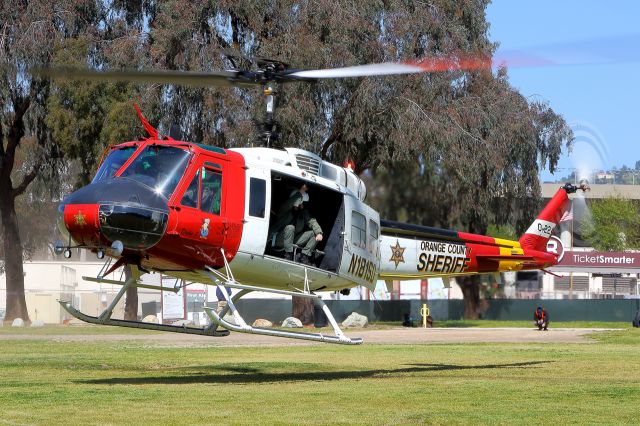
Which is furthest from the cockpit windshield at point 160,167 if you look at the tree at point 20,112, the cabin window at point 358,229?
the tree at point 20,112

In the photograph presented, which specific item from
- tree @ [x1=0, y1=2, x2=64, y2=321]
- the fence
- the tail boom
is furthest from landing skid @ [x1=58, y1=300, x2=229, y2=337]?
the fence

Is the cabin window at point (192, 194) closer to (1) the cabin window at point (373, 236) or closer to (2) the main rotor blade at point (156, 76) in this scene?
(2) the main rotor blade at point (156, 76)

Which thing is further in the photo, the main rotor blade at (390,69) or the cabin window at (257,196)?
the cabin window at (257,196)

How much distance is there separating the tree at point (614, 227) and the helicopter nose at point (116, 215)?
77925 mm

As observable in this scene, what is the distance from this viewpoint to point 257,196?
1703 cm

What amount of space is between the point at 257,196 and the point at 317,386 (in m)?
3.00

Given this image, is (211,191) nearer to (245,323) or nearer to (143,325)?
(245,323)

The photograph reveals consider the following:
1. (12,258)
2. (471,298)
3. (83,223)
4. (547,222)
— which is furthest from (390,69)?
(471,298)

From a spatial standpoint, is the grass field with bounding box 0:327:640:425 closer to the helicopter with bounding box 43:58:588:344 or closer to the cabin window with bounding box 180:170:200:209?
the helicopter with bounding box 43:58:588:344

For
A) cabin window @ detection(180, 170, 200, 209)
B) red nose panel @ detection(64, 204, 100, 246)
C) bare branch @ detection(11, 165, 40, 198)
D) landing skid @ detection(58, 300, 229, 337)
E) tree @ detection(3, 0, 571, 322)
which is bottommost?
landing skid @ detection(58, 300, 229, 337)

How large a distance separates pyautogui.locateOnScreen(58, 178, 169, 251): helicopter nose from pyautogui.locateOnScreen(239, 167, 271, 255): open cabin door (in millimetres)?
1632

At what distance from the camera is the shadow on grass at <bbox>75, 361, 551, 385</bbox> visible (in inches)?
675

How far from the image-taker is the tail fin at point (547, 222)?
83.0 feet

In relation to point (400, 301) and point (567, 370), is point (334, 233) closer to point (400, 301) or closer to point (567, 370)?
point (567, 370)
